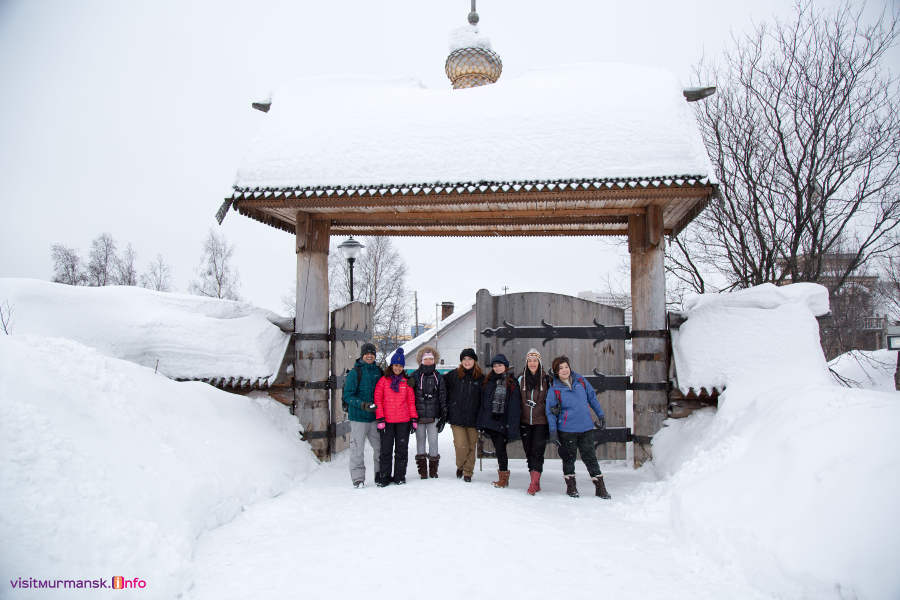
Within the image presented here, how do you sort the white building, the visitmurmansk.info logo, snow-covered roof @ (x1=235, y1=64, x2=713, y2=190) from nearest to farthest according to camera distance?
1. the visitmurmansk.info logo
2. snow-covered roof @ (x1=235, y1=64, x2=713, y2=190)
3. the white building

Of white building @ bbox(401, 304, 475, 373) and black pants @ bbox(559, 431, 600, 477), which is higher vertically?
white building @ bbox(401, 304, 475, 373)

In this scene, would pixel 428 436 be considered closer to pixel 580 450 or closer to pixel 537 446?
pixel 537 446

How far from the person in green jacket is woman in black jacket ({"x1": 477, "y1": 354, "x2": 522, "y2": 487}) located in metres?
1.21

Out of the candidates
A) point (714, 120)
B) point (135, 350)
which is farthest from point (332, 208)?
point (714, 120)

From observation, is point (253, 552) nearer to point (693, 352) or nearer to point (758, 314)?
point (693, 352)

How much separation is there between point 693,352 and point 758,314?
84 cm

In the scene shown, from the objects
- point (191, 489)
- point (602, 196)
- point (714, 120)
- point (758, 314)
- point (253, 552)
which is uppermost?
point (714, 120)

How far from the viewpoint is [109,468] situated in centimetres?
345

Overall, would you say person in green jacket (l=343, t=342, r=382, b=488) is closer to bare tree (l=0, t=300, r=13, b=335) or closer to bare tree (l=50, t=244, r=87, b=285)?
bare tree (l=0, t=300, r=13, b=335)

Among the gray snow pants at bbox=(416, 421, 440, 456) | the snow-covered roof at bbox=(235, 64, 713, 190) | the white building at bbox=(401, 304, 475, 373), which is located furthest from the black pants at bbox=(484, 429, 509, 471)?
the white building at bbox=(401, 304, 475, 373)

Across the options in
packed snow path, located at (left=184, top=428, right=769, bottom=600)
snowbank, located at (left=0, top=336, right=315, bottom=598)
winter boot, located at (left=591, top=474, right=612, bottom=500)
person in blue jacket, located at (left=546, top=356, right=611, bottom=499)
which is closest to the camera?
snowbank, located at (left=0, top=336, right=315, bottom=598)

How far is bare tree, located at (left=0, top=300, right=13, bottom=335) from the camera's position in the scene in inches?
222

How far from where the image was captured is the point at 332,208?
6.31m

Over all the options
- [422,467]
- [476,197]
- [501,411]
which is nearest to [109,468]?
[422,467]
